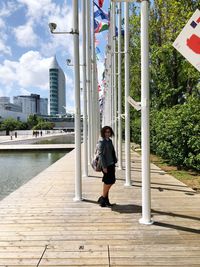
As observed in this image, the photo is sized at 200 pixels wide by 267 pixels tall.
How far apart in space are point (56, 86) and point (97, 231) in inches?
6999

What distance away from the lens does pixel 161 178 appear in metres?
12.5

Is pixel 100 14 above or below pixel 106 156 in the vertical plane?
above

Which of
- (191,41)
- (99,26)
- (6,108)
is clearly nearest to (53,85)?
(6,108)

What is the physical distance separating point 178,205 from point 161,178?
14.9 feet

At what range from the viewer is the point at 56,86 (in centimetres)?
18088

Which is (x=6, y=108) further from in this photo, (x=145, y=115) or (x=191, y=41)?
(x=191, y=41)

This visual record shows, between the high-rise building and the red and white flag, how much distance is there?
169911 millimetres

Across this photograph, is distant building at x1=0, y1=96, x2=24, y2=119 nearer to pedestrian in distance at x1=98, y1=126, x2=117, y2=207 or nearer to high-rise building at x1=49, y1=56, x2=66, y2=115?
high-rise building at x1=49, y1=56, x2=66, y2=115

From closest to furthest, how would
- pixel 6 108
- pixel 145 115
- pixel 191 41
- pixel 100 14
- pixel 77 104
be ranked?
pixel 191 41 < pixel 145 115 < pixel 77 104 < pixel 100 14 < pixel 6 108

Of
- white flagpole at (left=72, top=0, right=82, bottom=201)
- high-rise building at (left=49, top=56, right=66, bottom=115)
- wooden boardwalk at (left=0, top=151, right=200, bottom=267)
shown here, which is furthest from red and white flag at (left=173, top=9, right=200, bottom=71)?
high-rise building at (left=49, top=56, right=66, bottom=115)

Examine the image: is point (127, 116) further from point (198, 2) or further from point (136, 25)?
point (136, 25)

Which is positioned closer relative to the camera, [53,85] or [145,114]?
[145,114]

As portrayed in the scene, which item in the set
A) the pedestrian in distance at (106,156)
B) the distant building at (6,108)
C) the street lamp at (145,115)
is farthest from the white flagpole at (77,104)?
the distant building at (6,108)

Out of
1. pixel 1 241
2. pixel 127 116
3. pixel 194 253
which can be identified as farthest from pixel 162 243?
pixel 127 116
